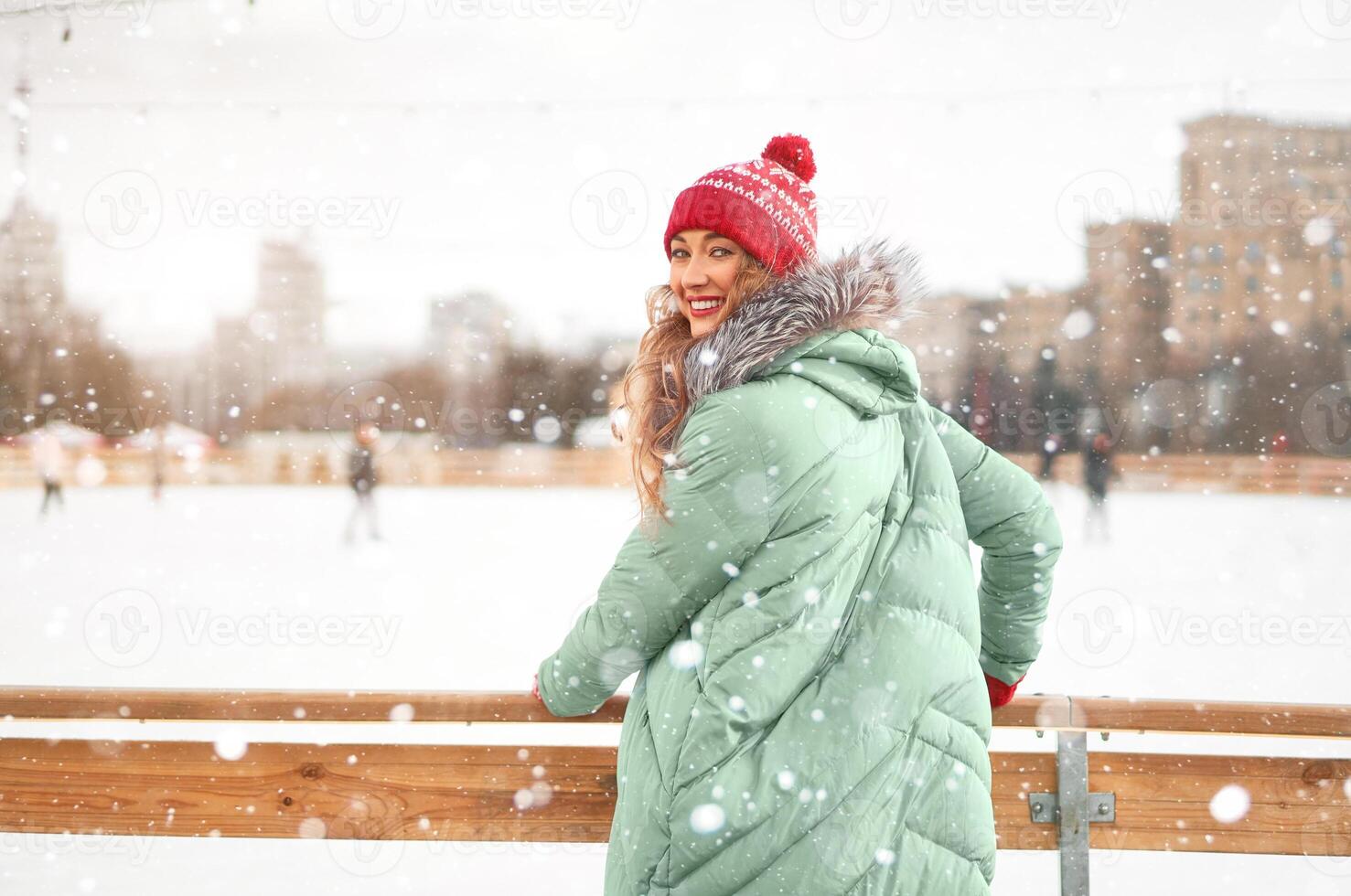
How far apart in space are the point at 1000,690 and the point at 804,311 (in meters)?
0.63

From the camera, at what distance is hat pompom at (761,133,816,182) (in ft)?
3.75

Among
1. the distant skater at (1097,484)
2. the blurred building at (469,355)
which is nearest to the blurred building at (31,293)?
the blurred building at (469,355)

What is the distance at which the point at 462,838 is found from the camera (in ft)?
3.88

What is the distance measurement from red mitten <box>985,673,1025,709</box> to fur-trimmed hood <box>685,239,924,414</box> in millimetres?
482

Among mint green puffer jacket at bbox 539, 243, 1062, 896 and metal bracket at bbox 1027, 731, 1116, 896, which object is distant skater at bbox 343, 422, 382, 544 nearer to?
metal bracket at bbox 1027, 731, 1116, 896

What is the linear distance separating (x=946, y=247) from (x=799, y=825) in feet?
30.3

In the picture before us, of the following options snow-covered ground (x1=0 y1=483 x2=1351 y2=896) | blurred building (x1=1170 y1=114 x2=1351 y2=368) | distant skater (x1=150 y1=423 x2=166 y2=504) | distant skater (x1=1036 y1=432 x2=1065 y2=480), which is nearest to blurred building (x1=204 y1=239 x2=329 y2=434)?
distant skater (x1=150 y1=423 x2=166 y2=504)

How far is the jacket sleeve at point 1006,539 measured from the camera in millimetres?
975

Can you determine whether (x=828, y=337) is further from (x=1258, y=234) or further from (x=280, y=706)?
(x=1258, y=234)

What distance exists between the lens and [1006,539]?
1.00 m

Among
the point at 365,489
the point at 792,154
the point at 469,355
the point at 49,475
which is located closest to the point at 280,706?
the point at 792,154

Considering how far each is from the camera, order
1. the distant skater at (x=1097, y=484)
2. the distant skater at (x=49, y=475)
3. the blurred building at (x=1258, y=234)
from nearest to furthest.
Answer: the distant skater at (x=1097, y=484) → the distant skater at (x=49, y=475) → the blurred building at (x=1258, y=234)

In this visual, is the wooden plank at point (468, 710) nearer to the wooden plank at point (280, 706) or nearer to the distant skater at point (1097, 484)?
the wooden plank at point (280, 706)

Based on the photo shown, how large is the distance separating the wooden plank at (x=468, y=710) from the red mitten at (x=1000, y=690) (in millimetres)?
43
